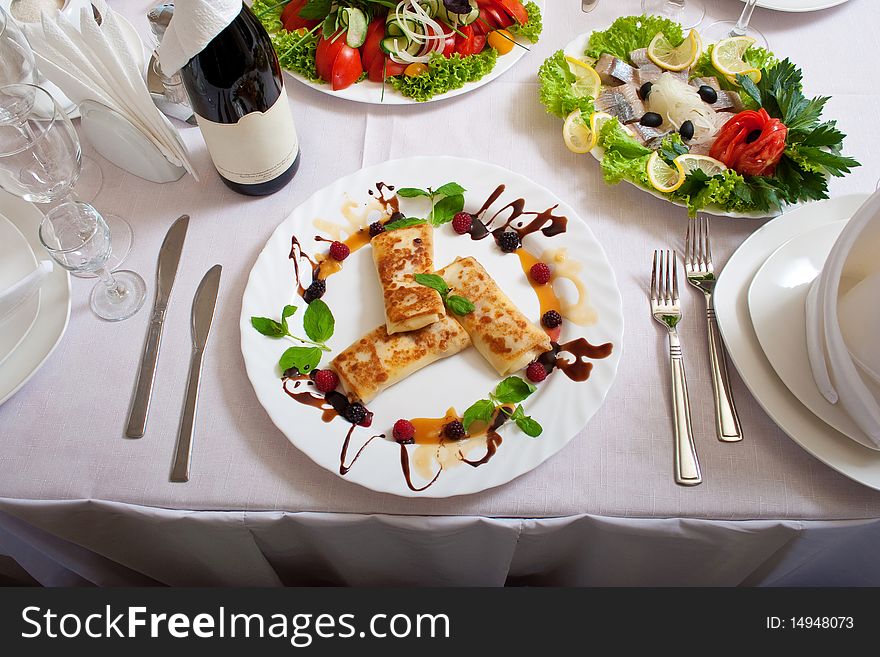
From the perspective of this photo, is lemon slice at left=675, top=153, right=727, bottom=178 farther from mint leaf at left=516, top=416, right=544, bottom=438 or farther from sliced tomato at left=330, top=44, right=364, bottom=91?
sliced tomato at left=330, top=44, right=364, bottom=91

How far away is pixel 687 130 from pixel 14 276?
134 cm

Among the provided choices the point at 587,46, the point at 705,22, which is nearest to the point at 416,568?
the point at 587,46

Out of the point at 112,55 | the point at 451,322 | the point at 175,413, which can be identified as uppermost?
the point at 112,55

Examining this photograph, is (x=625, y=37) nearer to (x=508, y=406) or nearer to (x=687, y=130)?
(x=687, y=130)

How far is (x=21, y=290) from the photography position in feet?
3.60

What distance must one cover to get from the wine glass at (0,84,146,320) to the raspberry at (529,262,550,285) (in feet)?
2.46

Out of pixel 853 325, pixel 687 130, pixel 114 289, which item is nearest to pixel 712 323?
pixel 853 325

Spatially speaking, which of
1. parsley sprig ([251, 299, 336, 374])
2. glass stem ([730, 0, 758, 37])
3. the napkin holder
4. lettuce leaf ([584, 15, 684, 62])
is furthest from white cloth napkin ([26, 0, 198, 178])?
glass stem ([730, 0, 758, 37])

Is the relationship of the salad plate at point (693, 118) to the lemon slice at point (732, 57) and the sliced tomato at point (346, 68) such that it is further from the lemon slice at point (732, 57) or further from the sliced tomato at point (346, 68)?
the sliced tomato at point (346, 68)

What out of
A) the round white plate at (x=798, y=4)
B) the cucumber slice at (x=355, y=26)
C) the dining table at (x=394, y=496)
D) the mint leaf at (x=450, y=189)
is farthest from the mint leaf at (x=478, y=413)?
the round white plate at (x=798, y=4)

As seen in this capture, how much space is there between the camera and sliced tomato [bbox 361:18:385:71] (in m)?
1.44

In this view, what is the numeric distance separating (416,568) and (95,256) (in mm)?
815

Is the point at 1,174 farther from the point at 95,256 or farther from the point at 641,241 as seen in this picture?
the point at 641,241

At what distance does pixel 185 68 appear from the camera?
112 centimetres
